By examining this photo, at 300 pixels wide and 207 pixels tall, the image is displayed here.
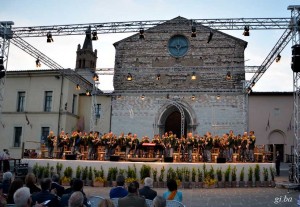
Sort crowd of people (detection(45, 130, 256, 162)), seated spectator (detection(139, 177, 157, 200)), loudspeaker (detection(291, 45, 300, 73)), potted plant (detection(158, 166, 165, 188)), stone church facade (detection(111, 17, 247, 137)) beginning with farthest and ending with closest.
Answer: stone church facade (detection(111, 17, 247, 137)), crowd of people (detection(45, 130, 256, 162)), potted plant (detection(158, 166, 165, 188)), loudspeaker (detection(291, 45, 300, 73)), seated spectator (detection(139, 177, 157, 200))

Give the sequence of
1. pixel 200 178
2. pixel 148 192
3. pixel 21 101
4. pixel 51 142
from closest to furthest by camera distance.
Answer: pixel 148 192 < pixel 200 178 < pixel 51 142 < pixel 21 101

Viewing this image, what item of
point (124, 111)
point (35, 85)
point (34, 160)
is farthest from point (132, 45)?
point (34, 160)

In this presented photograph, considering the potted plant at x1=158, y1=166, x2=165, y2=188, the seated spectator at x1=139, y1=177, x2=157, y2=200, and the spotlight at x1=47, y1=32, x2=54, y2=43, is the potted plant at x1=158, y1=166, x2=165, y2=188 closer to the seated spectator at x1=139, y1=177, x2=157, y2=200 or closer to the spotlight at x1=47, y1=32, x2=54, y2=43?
the seated spectator at x1=139, y1=177, x2=157, y2=200

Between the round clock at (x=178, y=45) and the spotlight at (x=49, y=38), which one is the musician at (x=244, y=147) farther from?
the round clock at (x=178, y=45)

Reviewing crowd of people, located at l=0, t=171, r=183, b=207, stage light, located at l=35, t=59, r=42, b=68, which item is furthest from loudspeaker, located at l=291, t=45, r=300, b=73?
stage light, located at l=35, t=59, r=42, b=68

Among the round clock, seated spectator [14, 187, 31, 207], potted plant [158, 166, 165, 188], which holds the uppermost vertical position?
the round clock

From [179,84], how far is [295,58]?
1548cm

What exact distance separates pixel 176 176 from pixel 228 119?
13066 millimetres

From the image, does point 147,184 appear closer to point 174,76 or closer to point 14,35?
point 14,35

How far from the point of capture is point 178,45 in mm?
29594

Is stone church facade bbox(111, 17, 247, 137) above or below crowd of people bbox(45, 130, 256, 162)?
above

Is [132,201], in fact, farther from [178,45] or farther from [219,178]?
[178,45]

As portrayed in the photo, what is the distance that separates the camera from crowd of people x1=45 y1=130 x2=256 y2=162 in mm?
17641

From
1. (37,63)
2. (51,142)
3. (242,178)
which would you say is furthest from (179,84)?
(242,178)
